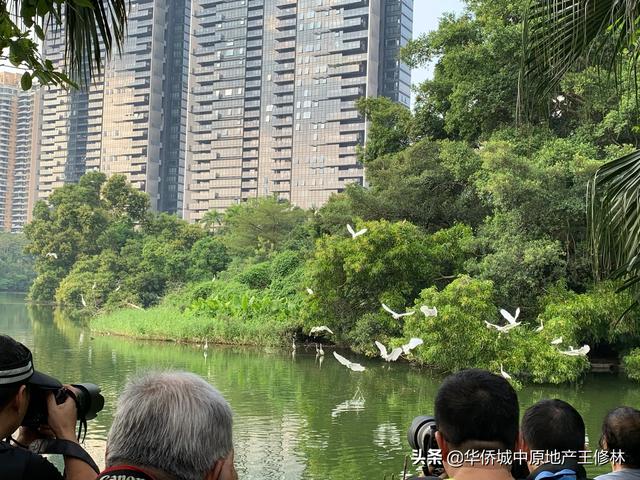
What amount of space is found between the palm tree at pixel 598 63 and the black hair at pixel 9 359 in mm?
2113

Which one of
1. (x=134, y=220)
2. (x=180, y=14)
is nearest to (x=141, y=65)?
(x=180, y=14)

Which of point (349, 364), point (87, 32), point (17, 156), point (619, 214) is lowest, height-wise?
point (349, 364)

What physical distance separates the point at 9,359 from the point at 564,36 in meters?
2.55

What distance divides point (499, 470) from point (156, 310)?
19985 millimetres

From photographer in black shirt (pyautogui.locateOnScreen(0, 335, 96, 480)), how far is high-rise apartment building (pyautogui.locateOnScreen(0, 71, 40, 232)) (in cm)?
5368

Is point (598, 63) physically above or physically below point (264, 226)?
below

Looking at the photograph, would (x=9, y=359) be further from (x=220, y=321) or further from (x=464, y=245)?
(x=220, y=321)

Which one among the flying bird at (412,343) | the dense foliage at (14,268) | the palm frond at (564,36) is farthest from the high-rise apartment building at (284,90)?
the palm frond at (564,36)

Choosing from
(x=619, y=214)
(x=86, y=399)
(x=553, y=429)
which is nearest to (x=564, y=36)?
(x=619, y=214)

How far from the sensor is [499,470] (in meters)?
1.18

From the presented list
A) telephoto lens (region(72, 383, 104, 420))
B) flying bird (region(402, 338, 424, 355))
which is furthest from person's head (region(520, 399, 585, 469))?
flying bird (region(402, 338, 424, 355))

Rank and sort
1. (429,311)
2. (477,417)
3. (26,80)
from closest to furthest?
1. (477,417)
2. (26,80)
3. (429,311)

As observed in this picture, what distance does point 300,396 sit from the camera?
1080 cm

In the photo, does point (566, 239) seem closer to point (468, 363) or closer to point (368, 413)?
point (468, 363)
